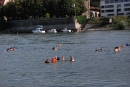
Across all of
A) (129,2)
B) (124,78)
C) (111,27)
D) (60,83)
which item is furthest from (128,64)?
(129,2)

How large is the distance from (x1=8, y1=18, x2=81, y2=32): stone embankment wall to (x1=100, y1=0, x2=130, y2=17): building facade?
119 feet

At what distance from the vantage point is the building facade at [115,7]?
168m

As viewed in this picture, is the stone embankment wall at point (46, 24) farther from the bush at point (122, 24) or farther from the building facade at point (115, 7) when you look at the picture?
the building facade at point (115, 7)

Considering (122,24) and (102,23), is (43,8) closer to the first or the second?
(102,23)

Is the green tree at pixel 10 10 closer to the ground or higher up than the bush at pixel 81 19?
higher up

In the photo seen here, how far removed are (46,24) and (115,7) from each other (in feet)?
136

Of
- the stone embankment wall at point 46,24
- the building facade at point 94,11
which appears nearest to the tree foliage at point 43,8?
the stone embankment wall at point 46,24

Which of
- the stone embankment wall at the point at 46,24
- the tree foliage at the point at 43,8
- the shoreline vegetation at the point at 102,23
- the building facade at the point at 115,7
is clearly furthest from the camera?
the building facade at the point at 115,7

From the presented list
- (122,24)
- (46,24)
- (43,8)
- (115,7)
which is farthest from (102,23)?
(115,7)

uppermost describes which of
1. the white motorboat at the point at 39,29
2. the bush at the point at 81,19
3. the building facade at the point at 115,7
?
the building facade at the point at 115,7

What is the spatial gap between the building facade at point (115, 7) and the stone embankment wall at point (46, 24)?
119ft

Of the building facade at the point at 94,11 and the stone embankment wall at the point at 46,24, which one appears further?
the building facade at the point at 94,11

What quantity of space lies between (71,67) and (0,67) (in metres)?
7.76

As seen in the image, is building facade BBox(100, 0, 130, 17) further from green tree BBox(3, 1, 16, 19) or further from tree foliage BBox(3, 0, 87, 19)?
green tree BBox(3, 1, 16, 19)
